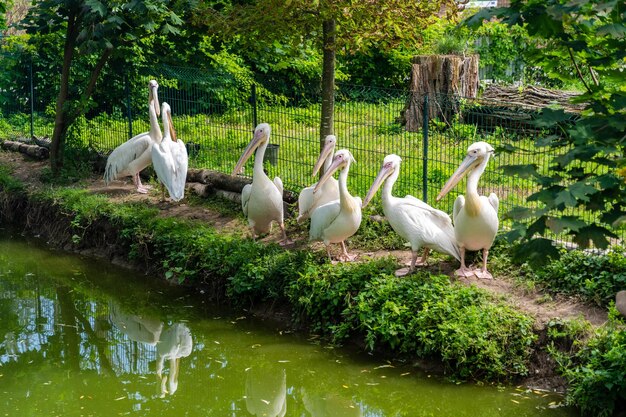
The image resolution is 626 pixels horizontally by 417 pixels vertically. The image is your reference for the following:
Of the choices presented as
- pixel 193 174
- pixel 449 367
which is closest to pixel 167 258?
pixel 193 174

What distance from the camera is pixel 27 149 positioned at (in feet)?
46.5

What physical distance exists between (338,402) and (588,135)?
12.6 feet

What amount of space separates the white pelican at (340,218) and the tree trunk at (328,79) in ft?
3.36

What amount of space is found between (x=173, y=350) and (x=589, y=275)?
12.4 feet

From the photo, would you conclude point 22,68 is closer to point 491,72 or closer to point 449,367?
point 491,72

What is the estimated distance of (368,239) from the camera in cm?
909

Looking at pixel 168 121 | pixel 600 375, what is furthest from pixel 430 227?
pixel 168 121

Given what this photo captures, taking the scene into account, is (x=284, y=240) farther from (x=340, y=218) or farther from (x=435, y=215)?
(x=435, y=215)

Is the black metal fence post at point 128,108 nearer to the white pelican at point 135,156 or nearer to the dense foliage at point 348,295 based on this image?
the white pelican at point 135,156

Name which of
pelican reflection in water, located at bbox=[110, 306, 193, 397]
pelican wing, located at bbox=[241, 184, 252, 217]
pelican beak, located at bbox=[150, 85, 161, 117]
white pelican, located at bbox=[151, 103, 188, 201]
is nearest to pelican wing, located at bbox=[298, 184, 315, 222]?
pelican wing, located at bbox=[241, 184, 252, 217]

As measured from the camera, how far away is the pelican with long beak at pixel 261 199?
926cm

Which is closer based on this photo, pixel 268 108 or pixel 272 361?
pixel 272 361

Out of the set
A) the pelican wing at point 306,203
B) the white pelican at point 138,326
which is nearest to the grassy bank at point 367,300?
the pelican wing at point 306,203

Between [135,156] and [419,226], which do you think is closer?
[419,226]
